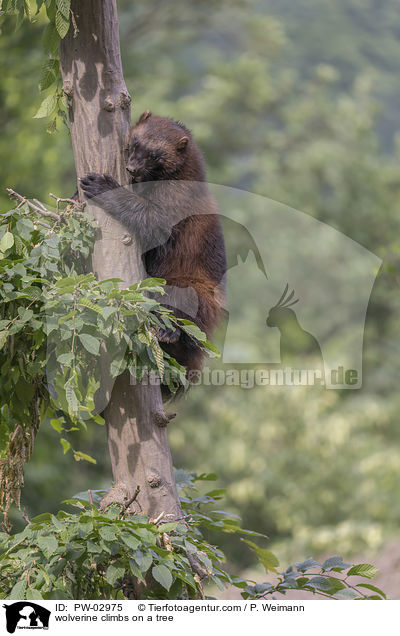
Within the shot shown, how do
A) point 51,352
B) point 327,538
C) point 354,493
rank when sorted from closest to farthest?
point 51,352
point 327,538
point 354,493

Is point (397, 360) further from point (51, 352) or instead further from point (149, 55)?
point (51, 352)

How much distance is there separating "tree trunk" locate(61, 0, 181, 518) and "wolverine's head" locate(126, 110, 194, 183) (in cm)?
27

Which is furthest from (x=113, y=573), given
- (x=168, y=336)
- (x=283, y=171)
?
(x=283, y=171)

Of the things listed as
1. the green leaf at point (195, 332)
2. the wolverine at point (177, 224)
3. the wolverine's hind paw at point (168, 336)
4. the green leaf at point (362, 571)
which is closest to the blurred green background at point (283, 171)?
the wolverine at point (177, 224)

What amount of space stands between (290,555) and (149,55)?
790cm

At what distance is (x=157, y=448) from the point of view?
1.98 m

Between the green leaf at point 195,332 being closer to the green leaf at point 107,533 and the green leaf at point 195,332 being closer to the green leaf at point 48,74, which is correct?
the green leaf at point 107,533

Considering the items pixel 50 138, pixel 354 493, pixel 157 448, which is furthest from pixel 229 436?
pixel 157 448

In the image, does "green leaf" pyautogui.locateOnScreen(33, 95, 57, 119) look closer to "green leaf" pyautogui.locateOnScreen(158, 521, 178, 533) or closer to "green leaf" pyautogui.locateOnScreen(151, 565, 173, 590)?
"green leaf" pyautogui.locateOnScreen(158, 521, 178, 533)

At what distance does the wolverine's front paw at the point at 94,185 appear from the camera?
6.82 feet

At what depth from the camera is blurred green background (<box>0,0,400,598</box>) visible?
23.8ft

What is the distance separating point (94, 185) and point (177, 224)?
49cm

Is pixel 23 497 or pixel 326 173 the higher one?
pixel 326 173
